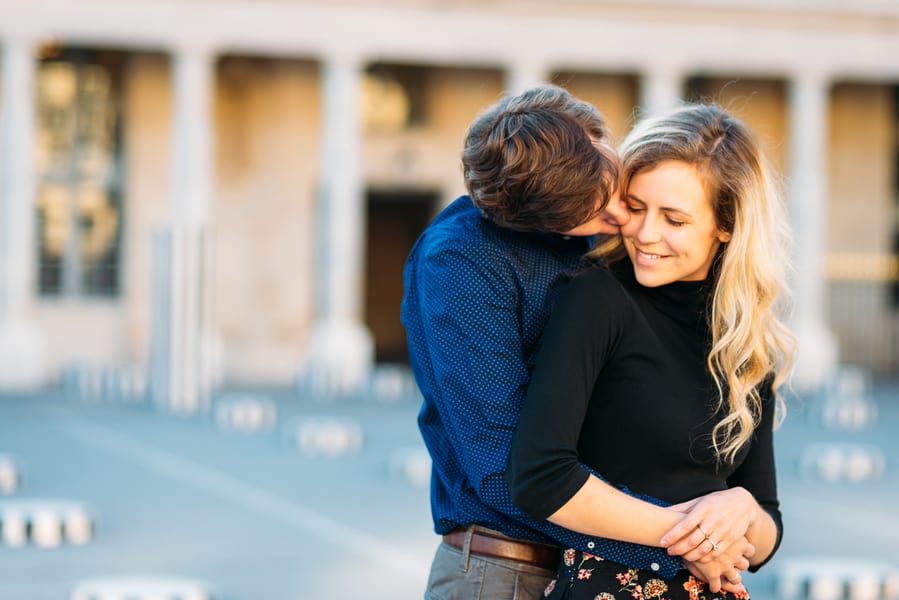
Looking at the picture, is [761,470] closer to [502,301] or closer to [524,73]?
[502,301]

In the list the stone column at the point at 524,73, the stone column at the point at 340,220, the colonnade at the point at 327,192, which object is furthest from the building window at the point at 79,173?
the stone column at the point at 524,73

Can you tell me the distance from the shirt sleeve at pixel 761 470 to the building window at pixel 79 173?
23.6 meters

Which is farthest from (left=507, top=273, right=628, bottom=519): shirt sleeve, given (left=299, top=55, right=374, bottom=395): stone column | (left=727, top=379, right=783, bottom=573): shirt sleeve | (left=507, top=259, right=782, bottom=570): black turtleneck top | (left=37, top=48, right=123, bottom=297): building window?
(left=37, top=48, right=123, bottom=297): building window

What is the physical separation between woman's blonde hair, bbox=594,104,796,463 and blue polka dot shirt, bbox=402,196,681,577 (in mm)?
278

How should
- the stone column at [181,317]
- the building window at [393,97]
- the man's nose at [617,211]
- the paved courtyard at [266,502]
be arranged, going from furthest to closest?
the building window at [393,97]
the stone column at [181,317]
the paved courtyard at [266,502]
the man's nose at [617,211]

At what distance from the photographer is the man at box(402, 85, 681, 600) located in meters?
2.75

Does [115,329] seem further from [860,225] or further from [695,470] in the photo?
[695,470]

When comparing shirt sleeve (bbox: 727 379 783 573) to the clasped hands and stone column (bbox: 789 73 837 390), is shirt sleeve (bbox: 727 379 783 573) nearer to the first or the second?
the clasped hands

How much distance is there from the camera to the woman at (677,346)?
2809 millimetres

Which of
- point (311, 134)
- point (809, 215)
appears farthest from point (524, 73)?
point (809, 215)

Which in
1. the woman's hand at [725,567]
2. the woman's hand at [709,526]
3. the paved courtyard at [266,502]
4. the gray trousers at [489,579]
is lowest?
the paved courtyard at [266,502]

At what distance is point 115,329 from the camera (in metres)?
25.6

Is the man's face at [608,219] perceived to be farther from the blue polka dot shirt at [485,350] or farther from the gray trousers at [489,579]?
the gray trousers at [489,579]

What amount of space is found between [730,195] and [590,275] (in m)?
0.35
